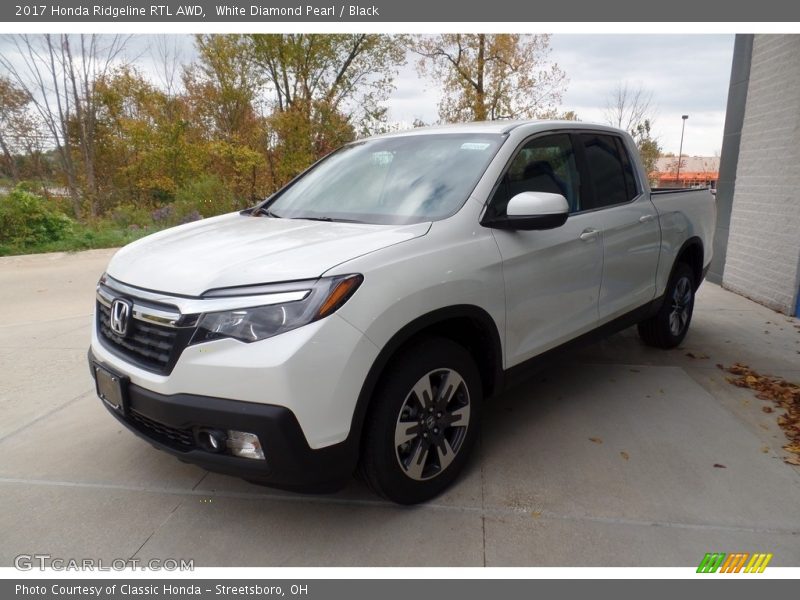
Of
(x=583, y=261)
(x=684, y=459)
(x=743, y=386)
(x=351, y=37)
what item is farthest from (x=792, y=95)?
(x=351, y=37)

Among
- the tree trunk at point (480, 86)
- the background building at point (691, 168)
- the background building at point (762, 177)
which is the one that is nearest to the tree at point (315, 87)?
the tree trunk at point (480, 86)

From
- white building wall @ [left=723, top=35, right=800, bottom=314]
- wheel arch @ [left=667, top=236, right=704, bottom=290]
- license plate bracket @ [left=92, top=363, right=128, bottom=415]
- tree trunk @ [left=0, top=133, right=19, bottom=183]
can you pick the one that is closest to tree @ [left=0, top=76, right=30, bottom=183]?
tree trunk @ [left=0, top=133, right=19, bottom=183]

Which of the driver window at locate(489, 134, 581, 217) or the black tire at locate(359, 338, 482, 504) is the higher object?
the driver window at locate(489, 134, 581, 217)

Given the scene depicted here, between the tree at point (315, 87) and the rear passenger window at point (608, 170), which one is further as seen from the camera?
the tree at point (315, 87)

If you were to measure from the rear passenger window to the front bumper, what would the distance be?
7.97 feet

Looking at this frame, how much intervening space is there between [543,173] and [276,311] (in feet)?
6.56

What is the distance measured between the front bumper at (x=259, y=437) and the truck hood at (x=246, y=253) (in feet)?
1.48

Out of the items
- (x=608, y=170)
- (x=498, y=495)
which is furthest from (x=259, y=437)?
(x=608, y=170)

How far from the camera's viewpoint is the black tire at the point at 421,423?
236cm

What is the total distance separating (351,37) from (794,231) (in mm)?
19077

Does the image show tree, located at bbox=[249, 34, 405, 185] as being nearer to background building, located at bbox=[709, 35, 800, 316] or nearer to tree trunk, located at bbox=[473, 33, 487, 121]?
tree trunk, located at bbox=[473, 33, 487, 121]

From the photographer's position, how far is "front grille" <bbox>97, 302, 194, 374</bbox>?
218 cm

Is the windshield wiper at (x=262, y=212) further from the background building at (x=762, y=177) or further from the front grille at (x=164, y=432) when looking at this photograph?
the background building at (x=762, y=177)

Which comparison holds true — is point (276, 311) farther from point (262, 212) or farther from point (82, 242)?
point (82, 242)
